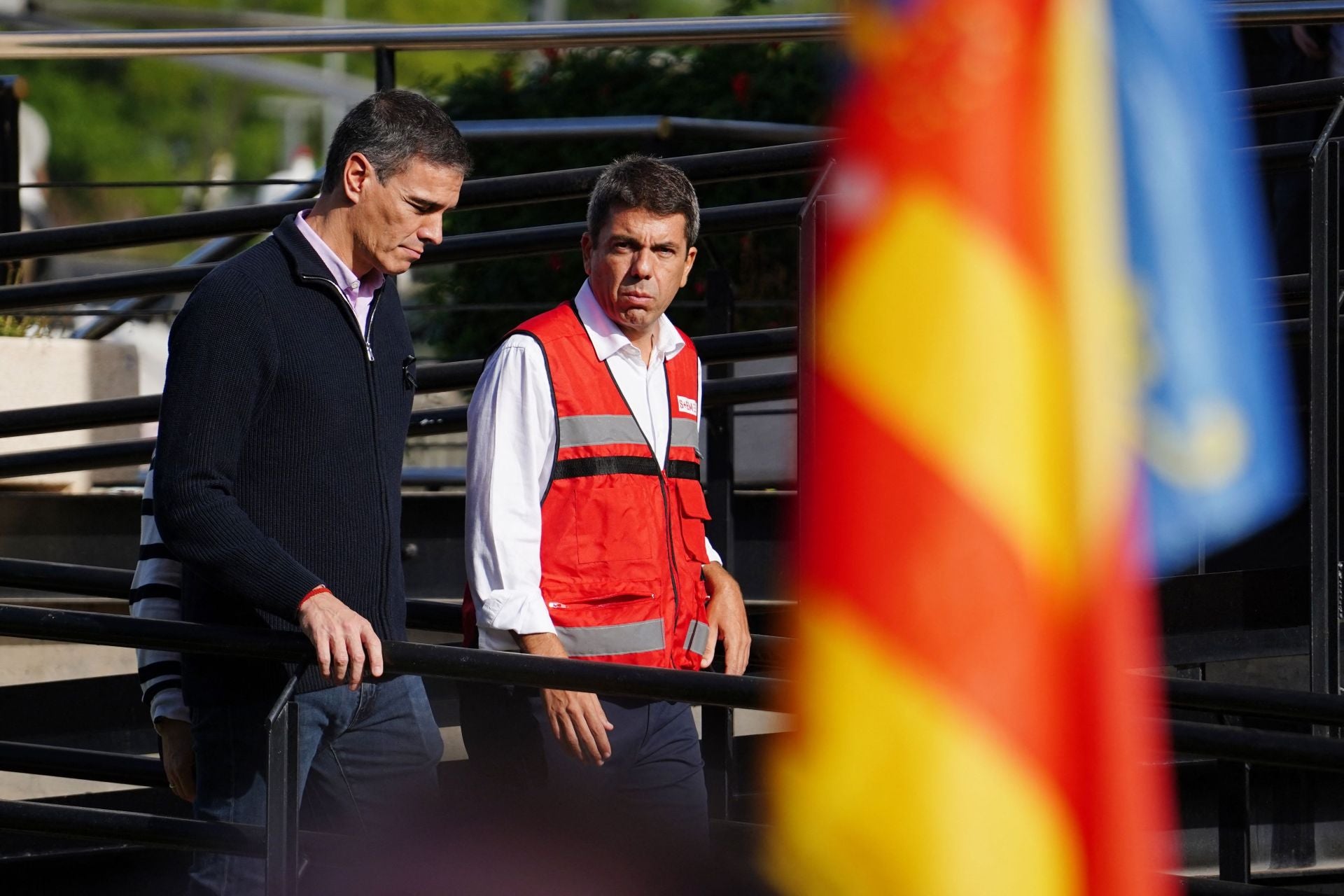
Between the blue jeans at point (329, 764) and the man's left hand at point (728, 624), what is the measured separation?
1.89ft

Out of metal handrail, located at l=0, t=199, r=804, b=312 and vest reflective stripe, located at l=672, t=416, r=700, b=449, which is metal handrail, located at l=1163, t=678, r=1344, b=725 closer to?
vest reflective stripe, located at l=672, t=416, r=700, b=449

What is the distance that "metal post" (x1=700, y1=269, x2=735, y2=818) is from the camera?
163 inches

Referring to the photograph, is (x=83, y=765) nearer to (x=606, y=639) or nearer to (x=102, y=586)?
(x=102, y=586)

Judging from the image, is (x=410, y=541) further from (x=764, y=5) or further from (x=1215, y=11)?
(x=1215, y=11)

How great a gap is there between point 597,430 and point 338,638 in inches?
29.5

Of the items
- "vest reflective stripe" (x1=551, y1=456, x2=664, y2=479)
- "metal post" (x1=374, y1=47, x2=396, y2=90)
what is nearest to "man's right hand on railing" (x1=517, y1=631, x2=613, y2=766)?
"vest reflective stripe" (x1=551, y1=456, x2=664, y2=479)

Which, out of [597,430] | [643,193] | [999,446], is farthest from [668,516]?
[999,446]

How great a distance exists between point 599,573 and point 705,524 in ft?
5.55

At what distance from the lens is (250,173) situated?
47.6 m

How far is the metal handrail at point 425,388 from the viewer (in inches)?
174

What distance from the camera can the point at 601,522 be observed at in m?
3.15

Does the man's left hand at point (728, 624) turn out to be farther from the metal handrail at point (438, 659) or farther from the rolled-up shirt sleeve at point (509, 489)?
the metal handrail at point (438, 659)

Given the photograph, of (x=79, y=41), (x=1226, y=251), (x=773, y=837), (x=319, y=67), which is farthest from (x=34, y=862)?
(x=319, y=67)

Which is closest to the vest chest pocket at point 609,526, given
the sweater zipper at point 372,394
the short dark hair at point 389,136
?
the sweater zipper at point 372,394
